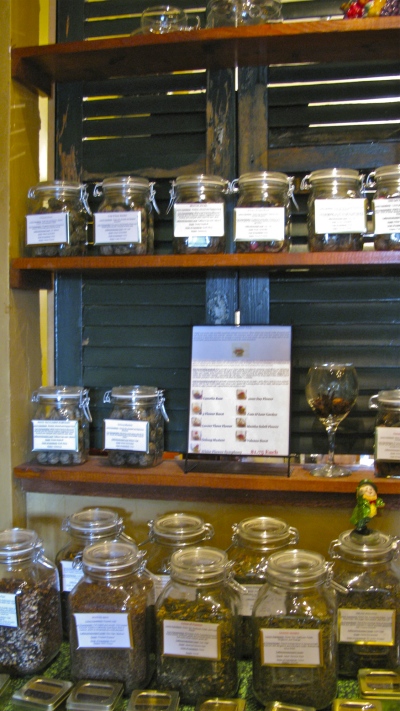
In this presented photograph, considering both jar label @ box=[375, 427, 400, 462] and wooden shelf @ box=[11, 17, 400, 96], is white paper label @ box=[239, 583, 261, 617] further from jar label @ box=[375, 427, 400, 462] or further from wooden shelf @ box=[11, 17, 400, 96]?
wooden shelf @ box=[11, 17, 400, 96]

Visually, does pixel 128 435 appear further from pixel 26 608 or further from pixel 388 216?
pixel 388 216

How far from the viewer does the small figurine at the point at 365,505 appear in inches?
47.3

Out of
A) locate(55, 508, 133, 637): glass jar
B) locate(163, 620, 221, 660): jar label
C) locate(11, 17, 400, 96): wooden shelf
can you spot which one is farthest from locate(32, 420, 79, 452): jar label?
locate(11, 17, 400, 96): wooden shelf

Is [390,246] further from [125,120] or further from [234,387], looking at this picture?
[125,120]

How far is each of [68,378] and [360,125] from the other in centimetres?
98

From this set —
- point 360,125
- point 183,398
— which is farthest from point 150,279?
point 360,125

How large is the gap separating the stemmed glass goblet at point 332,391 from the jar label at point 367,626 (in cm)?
30

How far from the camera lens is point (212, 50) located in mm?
1427

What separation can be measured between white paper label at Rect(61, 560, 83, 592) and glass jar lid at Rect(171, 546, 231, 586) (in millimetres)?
300

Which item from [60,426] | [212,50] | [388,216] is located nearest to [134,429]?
[60,426]

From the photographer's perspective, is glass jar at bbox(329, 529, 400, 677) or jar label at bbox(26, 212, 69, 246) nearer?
glass jar at bbox(329, 529, 400, 677)

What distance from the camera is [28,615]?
123cm

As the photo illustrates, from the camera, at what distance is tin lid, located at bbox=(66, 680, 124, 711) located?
3.57ft

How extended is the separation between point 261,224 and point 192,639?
83 cm
